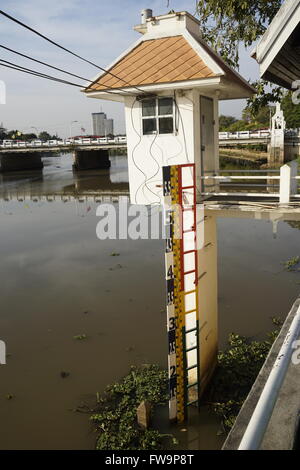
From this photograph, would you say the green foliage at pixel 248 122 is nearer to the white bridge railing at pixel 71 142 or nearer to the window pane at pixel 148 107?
the white bridge railing at pixel 71 142

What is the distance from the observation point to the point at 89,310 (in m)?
14.5

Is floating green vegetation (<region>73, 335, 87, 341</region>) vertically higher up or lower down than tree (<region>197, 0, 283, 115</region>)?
lower down

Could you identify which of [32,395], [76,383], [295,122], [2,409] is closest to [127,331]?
[76,383]

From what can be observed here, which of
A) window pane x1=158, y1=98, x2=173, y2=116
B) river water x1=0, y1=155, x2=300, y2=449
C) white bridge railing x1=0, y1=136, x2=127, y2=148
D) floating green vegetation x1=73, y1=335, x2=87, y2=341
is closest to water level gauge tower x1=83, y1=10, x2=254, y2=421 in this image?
window pane x1=158, y1=98, x2=173, y2=116

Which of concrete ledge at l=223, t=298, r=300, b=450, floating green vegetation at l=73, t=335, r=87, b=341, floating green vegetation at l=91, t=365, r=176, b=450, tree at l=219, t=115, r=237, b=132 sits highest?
tree at l=219, t=115, r=237, b=132

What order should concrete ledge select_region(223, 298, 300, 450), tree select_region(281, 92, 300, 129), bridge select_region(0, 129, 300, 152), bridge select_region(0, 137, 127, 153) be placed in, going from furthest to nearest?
tree select_region(281, 92, 300, 129)
bridge select_region(0, 137, 127, 153)
bridge select_region(0, 129, 300, 152)
concrete ledge select_region(223, 298, 300, 450)

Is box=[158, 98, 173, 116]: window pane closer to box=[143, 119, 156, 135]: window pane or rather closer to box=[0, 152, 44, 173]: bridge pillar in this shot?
box=[143, 119, 156, 135]: window pane

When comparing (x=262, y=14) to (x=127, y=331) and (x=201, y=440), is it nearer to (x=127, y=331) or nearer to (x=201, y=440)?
(x=127, y=331)

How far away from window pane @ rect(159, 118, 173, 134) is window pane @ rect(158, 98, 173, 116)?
0.54 feet

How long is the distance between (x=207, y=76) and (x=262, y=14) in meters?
5.66

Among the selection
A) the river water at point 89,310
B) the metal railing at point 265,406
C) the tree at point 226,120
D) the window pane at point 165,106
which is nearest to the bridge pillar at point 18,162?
the river water at point 89,310

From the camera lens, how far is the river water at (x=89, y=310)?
9.02 meters

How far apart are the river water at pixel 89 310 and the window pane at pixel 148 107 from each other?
722 centimetres

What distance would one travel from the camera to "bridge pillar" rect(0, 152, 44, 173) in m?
69.6
